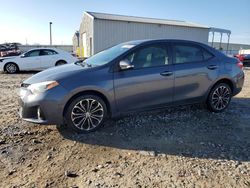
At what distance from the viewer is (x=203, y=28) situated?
89.0ft

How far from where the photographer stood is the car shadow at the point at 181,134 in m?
3.88

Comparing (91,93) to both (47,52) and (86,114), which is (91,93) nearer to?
(86,114)

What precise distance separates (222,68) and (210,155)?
2.45 metres

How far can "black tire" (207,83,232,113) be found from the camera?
218 inches

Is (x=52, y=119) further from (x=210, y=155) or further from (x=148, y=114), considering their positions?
(x=210, y=155)

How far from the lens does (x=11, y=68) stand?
44.0 feet

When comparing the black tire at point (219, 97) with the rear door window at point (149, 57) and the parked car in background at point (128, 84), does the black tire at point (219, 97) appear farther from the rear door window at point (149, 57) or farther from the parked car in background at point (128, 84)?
the rear door window at point (149, 57)

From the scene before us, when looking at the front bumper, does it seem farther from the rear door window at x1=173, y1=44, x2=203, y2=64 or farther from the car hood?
the rear door window at x1=173, y1=44, x2=203, y2=64

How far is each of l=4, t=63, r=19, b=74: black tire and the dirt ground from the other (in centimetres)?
889

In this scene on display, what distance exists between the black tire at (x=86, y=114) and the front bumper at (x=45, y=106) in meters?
0.18

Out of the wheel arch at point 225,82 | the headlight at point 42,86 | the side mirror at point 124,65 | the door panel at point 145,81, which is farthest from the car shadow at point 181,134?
the side mirror at point 124,65

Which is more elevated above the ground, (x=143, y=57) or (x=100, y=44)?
(x=143, y=57)

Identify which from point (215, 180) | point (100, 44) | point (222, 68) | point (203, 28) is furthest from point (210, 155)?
point (203, 28)

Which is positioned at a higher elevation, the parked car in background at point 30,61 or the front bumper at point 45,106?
the front bumper at point 45,106
